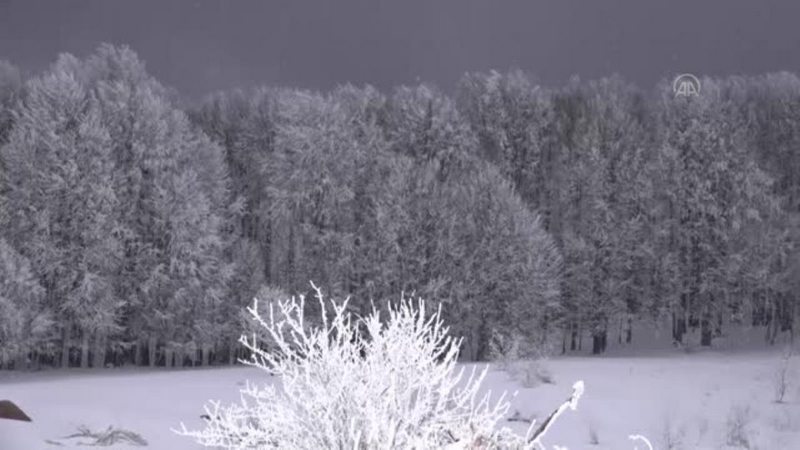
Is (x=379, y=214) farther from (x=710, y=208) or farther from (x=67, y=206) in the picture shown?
(x=710, y=208)

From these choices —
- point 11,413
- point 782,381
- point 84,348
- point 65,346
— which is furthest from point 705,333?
point 11,413

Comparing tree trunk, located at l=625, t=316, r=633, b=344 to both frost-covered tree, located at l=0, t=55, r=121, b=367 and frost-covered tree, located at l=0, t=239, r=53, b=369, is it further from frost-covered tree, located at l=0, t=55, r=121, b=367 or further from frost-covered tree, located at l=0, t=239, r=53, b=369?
frost-covered tree, located at l=0, t=239, r=53, b=369

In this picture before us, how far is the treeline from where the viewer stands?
34969 mm

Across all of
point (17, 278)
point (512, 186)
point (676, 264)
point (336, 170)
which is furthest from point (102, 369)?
point (676, 264)

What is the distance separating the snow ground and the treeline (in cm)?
713

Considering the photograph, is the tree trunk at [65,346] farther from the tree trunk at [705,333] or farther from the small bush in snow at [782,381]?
the tree trunk at [705,333]

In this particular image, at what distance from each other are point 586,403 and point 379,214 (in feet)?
57.4

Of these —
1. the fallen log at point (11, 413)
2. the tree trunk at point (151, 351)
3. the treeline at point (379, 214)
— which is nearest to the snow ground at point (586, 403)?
the fallen log at point (11, 413)

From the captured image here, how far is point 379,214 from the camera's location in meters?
38.3

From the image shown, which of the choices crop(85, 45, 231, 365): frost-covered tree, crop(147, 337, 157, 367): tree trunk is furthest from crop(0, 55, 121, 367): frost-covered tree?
crop(147, 337, 157, 367): tree trunk

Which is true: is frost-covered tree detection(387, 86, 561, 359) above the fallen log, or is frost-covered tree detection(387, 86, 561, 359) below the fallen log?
above

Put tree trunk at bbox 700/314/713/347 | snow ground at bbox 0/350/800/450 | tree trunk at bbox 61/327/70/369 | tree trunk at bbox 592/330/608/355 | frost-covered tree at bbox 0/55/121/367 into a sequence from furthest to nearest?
tree trunk at bbox 592/330/608/355, tree trunk at bbox 700/314/713/347, tree trunk at bbox 61/327/70/369, frost-covered tree at bbox 0/55/121/367, snow ground at bbox 0/350/800/450

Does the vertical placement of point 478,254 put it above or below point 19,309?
above

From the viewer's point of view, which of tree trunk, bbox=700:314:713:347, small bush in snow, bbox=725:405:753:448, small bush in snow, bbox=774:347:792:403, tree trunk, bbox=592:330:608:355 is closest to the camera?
small bush in snow, bbox=725:405:753:448
